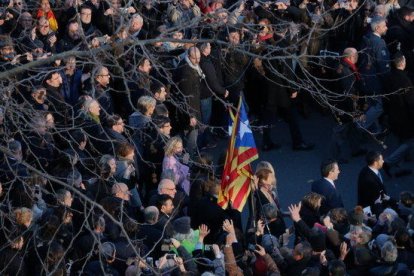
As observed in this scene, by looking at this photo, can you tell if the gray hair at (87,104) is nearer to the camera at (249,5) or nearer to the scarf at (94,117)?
the scarf at (94,117)

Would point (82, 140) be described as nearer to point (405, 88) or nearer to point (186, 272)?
point (186, 272)

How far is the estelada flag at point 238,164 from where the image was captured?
16234mm

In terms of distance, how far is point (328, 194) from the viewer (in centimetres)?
1736

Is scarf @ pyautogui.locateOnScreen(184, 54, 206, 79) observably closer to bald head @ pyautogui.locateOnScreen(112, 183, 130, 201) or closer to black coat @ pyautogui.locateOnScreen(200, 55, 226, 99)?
black coat @ pyautogui.locateOnScreen(200, 55, 226, 99)

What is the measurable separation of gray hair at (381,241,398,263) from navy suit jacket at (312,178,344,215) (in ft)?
5.96

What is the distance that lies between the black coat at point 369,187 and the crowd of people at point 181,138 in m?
0.02

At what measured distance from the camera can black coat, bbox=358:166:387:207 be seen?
17984mm

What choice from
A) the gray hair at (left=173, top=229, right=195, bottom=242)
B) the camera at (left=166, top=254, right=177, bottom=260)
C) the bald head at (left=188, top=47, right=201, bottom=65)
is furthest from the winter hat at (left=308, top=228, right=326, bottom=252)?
the bald head at (left=188, top=47, right=201, bottom=65)

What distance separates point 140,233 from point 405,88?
5.45m

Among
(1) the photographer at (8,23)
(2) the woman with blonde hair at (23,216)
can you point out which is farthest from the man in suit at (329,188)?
(1) the photographer at (8,23)

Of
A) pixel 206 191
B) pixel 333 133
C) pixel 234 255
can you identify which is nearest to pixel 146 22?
pixel 333 133

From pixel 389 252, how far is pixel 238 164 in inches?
79.8

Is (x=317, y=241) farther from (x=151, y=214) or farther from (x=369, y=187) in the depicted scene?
(x=369, y=187)

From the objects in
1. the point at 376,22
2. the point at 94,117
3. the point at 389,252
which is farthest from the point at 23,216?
the point at 376,22
